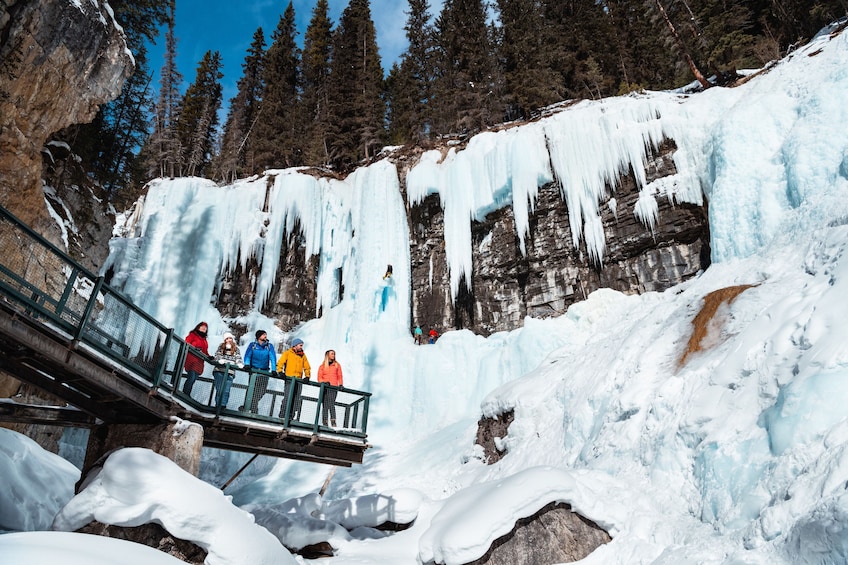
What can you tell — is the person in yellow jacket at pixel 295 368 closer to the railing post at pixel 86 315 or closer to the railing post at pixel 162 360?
the railing post at pixel 162 360

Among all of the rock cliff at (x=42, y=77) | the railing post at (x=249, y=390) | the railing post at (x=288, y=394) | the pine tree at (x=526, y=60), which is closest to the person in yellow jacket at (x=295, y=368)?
the railing post at (x=288, y=394)

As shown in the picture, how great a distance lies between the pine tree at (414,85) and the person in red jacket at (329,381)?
803 inches

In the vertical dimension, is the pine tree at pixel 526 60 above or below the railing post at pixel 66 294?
above

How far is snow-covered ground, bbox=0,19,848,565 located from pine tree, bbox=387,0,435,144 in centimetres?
631

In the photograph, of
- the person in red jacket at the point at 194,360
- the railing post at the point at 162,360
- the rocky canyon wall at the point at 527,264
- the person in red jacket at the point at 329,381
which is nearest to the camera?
the railing post at the point at 162,360

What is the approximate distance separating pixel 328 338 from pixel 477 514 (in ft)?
53.8

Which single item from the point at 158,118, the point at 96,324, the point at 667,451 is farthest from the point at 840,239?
the point at 158,118

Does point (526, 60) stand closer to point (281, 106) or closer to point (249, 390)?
point (281, 106)

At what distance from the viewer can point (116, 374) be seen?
618 centimetres

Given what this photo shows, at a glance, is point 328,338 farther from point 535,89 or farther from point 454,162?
point 535,89

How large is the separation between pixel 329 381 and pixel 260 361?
1.30 m

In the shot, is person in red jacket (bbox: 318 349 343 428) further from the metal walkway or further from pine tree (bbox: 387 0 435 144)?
pine tree (bbox: 387 0 435 144)

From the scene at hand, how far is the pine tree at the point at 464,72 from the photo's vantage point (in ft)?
86.9

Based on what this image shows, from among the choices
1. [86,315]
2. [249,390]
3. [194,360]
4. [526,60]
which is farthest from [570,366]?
[526,60]
